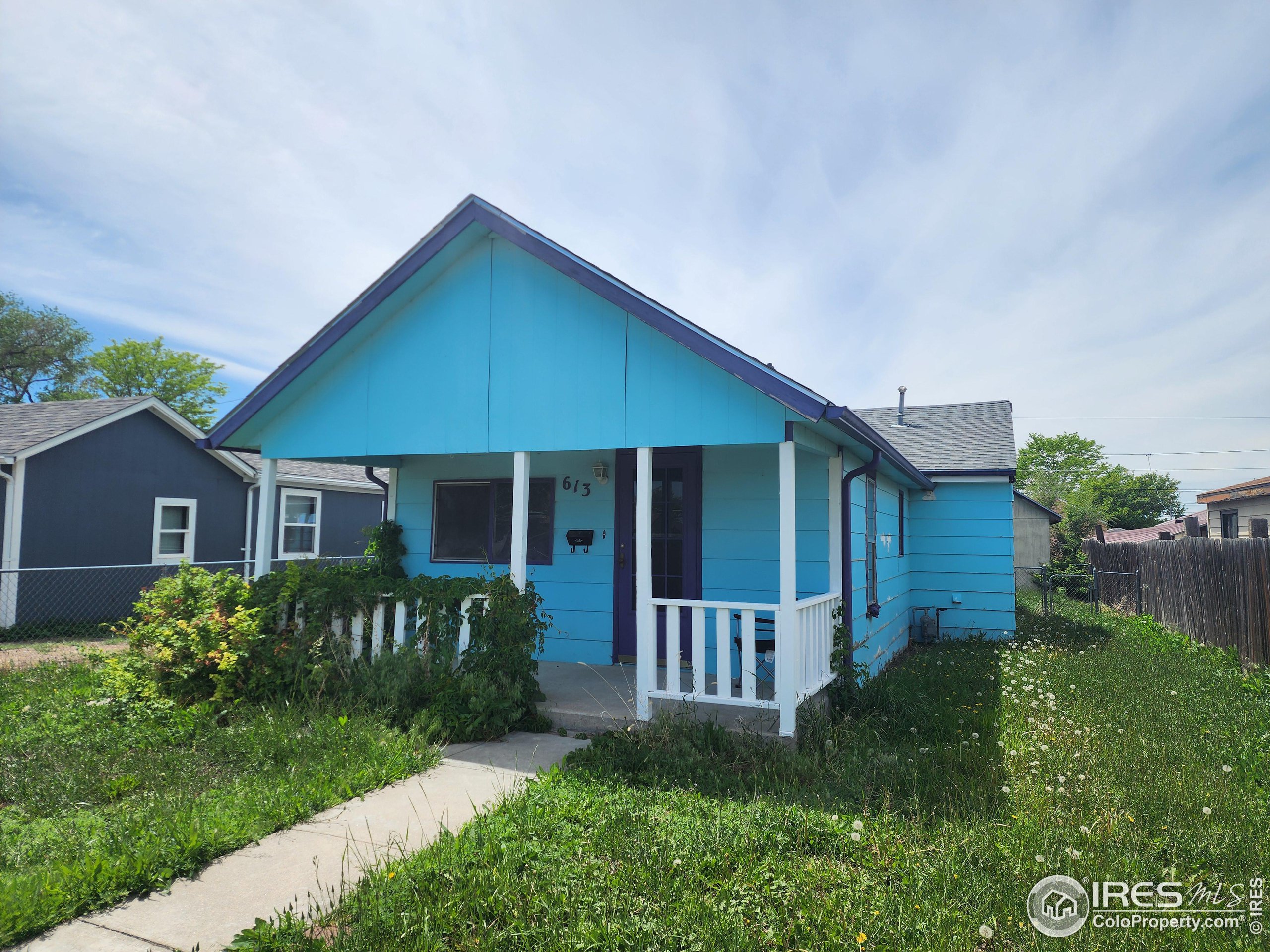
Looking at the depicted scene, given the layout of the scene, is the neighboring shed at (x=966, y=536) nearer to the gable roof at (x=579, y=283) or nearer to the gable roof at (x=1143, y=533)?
the gable roof at (x=579, y=283)

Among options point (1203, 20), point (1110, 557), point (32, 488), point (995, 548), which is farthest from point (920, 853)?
point (1110, 557)

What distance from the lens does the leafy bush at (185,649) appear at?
5.70m

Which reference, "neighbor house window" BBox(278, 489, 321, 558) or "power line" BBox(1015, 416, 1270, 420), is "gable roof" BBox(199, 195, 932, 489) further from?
"power line" BBox(1015, 416, 1270, 420)

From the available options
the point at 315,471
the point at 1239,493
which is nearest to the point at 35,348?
the point at 315,471

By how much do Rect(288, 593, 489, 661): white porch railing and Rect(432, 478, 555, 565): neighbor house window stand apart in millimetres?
1837

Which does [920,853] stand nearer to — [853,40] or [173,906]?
[173,906]

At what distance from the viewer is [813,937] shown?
2.65 meters

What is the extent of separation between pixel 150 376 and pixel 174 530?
98.1 ft

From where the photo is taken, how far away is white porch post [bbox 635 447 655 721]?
512 cm

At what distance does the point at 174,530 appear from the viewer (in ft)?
43.8

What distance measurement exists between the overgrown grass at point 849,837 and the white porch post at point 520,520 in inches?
67.8

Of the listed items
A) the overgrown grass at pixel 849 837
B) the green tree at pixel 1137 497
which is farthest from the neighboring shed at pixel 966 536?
the green tree at pixel 1137 497

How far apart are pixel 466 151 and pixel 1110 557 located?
53.4 feet

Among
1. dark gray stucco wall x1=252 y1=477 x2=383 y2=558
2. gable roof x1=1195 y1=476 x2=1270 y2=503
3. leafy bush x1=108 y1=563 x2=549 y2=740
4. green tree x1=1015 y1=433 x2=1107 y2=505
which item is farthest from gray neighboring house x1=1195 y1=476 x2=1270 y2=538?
green tree x1=1015 y1=433 x2=1107 y2=505
